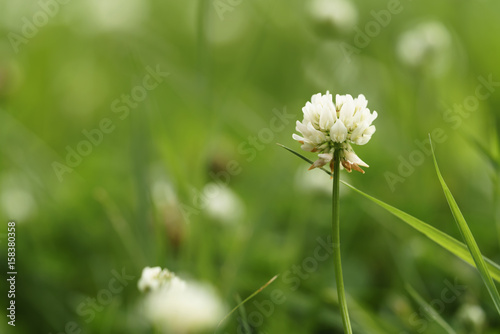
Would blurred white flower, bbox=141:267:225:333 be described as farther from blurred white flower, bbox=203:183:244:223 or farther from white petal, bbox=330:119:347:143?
blurred white flower, bbox=203:183:244:223

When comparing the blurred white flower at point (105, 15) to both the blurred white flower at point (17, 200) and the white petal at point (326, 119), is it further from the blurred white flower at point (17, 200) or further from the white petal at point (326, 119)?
the white petal at point (326, 119)

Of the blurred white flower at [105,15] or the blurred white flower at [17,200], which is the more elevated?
the blurred white flower at [105,15]

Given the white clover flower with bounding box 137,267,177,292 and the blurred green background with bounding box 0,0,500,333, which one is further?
the blurred green background with bounding box 0,0,500,333

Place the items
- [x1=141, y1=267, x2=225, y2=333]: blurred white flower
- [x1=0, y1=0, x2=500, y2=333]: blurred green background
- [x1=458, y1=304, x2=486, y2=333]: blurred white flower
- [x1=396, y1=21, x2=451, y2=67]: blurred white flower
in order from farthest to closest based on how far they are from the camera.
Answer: [x1=396, y1=21, x2=451, y2=67]: blurred white flower, [x1=0, y1=0, x2=500, y2=333]: blurred green background, [x1=458, y1=304, x2=486, y2=333]: blurred white flower, [x1=141, y1=267, x2=225, y2=333]: blurred white flower

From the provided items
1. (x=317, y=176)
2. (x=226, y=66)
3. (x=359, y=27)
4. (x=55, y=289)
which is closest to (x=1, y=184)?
(x=55, y=289)

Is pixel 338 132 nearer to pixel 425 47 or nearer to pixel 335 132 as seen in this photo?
pixel 335 132

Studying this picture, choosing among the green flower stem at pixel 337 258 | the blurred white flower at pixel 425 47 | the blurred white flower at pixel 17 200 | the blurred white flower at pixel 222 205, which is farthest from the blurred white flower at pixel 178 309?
the blurred white flower at pixel 425 47

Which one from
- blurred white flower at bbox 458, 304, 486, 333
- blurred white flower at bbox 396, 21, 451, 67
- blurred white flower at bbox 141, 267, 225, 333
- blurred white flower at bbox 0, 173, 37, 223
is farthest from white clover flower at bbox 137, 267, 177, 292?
blurred white flower at bbox 396, 21, 451, 67

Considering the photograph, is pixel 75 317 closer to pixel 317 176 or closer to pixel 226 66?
pixel 317 176
